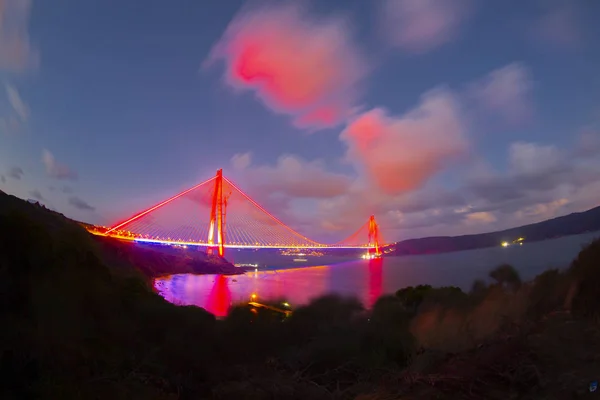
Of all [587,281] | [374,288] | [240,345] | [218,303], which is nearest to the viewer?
[240,345]

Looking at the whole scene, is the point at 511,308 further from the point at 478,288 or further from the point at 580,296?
the point at 478,288

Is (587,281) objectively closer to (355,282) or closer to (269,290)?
(269,290)

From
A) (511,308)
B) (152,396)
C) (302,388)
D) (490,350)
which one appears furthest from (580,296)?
(152,396)

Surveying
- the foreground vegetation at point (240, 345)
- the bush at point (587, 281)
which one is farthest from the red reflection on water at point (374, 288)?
the bush at point (587, 281)

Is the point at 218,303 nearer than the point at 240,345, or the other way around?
the point at 240,345

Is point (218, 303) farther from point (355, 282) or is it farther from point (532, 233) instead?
point (532, 233)

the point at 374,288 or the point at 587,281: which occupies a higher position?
the point at 587,281

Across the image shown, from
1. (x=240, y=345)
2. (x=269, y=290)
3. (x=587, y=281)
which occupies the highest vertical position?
(x=587, y=281)

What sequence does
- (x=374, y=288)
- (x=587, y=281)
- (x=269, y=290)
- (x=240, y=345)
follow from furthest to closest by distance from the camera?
(x=374, y=288)
(x=269, y=290)
(x=587, y=281)
(x=240, y=345)

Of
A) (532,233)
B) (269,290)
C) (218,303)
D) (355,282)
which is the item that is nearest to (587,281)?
(218,303)
